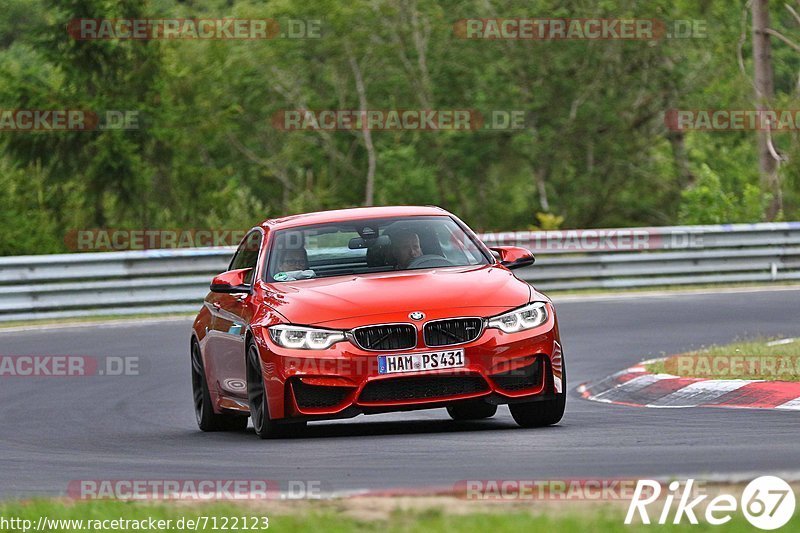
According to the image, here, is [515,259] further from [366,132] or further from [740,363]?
[366,132]

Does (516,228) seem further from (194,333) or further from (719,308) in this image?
(194,333)

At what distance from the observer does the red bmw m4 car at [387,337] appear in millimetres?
9445

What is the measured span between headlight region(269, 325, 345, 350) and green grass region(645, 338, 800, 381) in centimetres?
356

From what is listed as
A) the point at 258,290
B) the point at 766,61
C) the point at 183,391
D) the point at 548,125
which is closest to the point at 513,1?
the point at 548,125

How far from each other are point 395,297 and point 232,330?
1.53 metres

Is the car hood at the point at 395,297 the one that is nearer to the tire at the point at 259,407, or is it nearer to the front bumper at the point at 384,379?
the front bumper at the point at 384,379

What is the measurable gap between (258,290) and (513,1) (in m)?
41.8

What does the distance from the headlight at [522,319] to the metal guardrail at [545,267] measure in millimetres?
12116

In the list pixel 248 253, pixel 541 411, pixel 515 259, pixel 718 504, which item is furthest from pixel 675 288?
pixel 718 504

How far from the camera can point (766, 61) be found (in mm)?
31047

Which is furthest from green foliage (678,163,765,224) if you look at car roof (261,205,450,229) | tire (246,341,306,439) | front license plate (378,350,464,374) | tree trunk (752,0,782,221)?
front license plate (378,350,464,374)

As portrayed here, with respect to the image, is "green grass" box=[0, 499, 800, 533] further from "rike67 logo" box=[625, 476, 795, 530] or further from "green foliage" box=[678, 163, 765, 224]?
"green foliage" box=[678, 163, 765, 224]

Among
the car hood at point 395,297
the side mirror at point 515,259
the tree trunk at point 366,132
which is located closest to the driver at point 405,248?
the car hood at point 395,297

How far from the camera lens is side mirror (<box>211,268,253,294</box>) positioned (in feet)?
35.1
